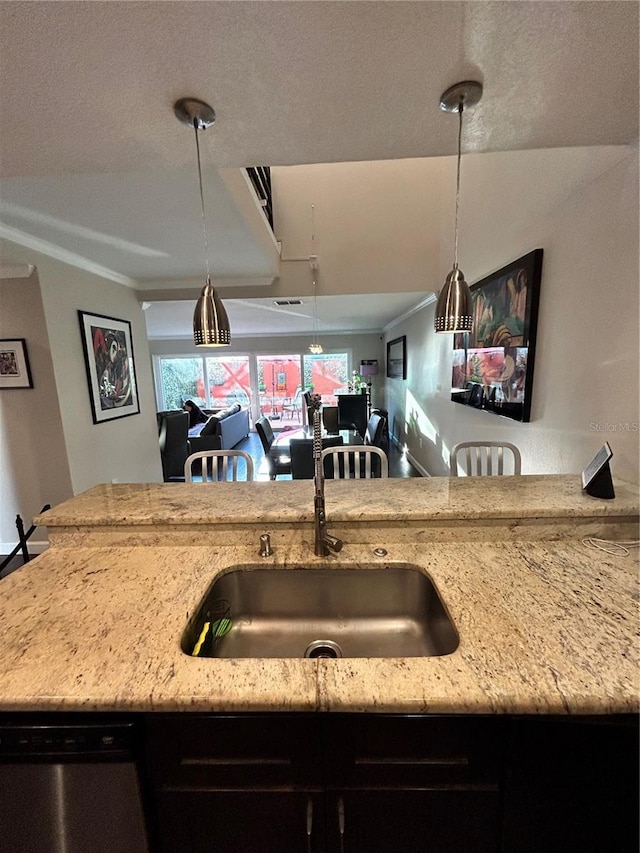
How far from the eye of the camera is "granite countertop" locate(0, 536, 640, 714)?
2.07 feet

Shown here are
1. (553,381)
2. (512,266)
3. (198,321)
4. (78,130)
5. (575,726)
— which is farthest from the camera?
(512,266)

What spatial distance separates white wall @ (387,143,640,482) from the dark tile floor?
91.3 inches

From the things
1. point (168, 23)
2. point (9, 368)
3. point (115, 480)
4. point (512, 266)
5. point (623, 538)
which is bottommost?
point (115, 480)

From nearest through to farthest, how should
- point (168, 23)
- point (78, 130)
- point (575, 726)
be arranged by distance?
1. point (575, 726)
2. point (168, 23)
3. point (78, 130)

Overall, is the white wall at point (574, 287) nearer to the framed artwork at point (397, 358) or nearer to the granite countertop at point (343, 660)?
the granite countertop at point (343, 660)

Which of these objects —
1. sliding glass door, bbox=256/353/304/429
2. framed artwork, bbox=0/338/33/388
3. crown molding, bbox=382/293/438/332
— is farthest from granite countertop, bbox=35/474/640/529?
sliding glass door, bbox=256/353/304/429

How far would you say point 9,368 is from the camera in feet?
8.38

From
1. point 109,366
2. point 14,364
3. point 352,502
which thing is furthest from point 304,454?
point 14,364

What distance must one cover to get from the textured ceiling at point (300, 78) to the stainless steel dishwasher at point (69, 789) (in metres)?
1.56

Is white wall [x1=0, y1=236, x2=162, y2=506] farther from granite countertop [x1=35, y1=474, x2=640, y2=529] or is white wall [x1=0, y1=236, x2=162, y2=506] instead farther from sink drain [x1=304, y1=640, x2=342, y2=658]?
sink drain [x1=304, y1=640, x2=342, y2=658]

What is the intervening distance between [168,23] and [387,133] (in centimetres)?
75

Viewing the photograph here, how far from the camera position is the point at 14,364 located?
254 centimetres

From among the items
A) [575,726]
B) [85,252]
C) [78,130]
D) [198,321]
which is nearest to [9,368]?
[85,252]

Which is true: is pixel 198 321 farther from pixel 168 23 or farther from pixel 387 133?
pixel 387 133
